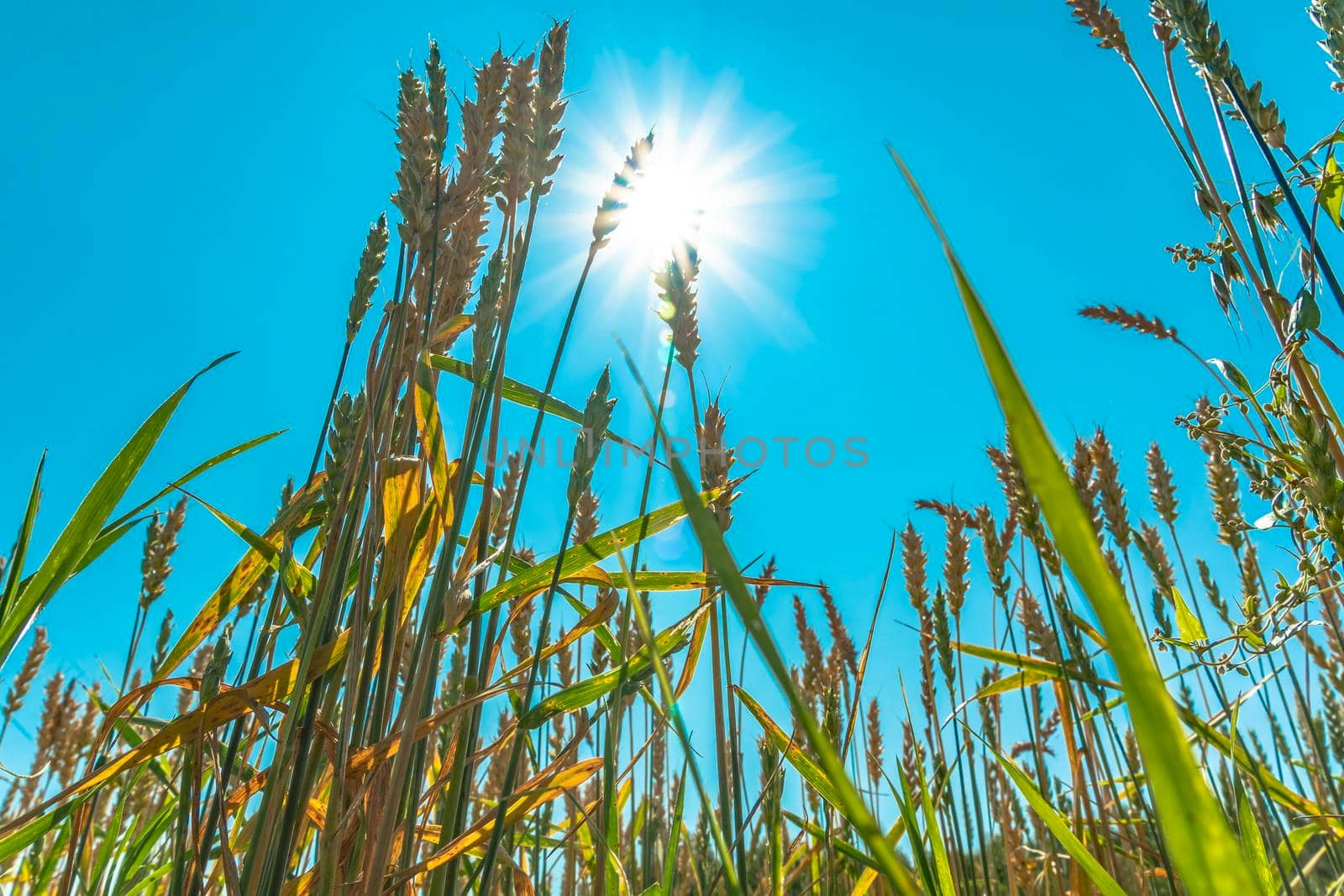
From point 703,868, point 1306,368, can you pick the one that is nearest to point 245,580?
point 703,868

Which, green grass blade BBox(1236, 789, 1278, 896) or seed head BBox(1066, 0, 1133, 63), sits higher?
seed head BBox(1066, 0, 1133, 63)

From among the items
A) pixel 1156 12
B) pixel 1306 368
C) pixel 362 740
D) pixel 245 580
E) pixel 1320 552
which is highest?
pixel 1156 12

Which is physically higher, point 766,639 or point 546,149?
point 546,149

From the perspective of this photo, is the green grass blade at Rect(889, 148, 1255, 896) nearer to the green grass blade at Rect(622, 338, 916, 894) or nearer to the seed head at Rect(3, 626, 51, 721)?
the green grass blade at Rect(622, 338, 916, 894)

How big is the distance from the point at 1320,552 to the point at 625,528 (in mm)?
764

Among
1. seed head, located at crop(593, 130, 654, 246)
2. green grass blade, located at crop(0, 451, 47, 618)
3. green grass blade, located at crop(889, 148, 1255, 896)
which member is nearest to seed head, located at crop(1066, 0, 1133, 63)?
seed head, located at crop(593, 130, 654, 246)

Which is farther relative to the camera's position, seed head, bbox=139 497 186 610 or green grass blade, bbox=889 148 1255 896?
seed head, bbox=139 497 186 610

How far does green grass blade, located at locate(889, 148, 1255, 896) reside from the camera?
0.72 ft

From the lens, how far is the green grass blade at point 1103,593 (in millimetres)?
219

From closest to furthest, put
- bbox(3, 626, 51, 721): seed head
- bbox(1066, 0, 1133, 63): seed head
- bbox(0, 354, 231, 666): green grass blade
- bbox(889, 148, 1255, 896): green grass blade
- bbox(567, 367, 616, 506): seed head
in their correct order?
bbox(889, 148, 1255, 896): green grass blade, bbox(567, 367, 616, 506): seed head, bbox(0, 354, 231, 666): green grass blade, bbox(1066, 0, 1133, 63): seed head, bbox(3, 626, 51, 721): seed head

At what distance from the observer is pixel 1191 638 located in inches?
43.6

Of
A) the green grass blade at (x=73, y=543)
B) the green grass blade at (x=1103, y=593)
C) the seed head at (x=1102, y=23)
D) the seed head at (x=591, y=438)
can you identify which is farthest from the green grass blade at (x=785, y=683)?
the seed head at (x=1102, y=23)

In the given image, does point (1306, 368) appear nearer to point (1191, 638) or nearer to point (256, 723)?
point (1191, 638)

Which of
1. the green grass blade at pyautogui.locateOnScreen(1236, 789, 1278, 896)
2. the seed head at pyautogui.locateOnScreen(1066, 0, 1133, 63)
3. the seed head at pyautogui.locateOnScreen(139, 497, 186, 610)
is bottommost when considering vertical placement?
the green grass blade at pyautogui.locateOnScreen(1236, 789, 1278, 896)
